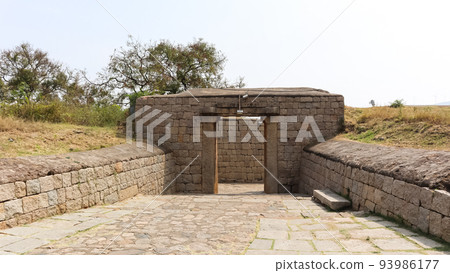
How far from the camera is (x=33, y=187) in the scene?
16.3ft

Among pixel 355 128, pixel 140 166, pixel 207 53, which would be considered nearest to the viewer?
pixel 140 166

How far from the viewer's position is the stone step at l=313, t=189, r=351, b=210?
654 cm

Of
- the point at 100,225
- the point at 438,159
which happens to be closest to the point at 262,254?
the point at 100,225

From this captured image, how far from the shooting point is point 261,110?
11.3 metres

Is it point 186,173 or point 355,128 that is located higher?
point 355,128

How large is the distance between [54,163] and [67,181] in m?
0.37

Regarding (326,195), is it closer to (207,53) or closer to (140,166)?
(140,166)

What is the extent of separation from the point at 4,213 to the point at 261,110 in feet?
27.1

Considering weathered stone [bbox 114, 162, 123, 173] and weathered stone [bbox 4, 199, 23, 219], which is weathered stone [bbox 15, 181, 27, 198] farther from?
weathered stone [bbox 114, 162, 123, 173]

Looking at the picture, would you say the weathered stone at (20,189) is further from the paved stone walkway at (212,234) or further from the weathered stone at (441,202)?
the weathered stone at (441,202)

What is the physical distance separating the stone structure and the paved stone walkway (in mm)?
5248

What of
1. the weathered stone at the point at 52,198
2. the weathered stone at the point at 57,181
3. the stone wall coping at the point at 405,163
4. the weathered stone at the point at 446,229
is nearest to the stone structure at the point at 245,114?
the stone wall coping at the point at 405,163

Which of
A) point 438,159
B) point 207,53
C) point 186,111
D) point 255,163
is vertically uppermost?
point 207,53

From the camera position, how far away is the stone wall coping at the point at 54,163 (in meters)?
4.78
